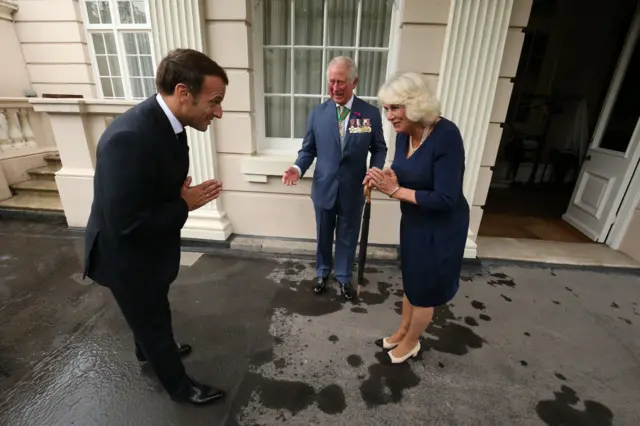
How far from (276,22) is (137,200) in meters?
2.77

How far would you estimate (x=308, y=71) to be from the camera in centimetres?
335

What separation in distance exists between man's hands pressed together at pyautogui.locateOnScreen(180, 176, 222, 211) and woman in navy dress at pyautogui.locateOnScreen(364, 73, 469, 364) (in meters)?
0.83

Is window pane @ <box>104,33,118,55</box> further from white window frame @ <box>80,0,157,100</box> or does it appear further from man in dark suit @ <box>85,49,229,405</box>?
man in dark suit @ <box>85,49,229,405</box>

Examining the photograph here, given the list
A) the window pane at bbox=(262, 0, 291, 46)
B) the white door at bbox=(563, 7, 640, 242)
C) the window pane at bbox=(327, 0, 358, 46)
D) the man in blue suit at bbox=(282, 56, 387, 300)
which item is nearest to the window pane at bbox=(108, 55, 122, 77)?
the window pane at bbox=(262, 0, 291, 46)

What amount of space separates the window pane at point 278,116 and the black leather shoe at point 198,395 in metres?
2.60

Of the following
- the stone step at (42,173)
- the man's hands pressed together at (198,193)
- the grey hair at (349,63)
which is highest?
the grey hair at (349,63)

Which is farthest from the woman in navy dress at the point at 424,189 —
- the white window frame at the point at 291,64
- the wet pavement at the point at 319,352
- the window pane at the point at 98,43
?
the window pane at the point at 98,43

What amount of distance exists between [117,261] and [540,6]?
7801mm

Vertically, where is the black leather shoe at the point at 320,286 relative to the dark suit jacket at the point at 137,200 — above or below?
below

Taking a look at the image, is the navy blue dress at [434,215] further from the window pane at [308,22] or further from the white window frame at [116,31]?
the white window frame at [116,31]

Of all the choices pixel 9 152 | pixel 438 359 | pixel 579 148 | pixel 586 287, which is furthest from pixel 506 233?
pixel 9 152

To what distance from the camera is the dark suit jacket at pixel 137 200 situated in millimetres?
1158

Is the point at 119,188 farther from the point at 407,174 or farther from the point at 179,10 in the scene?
the point at 179,10

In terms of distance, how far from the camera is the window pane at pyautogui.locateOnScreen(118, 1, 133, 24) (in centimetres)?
511
